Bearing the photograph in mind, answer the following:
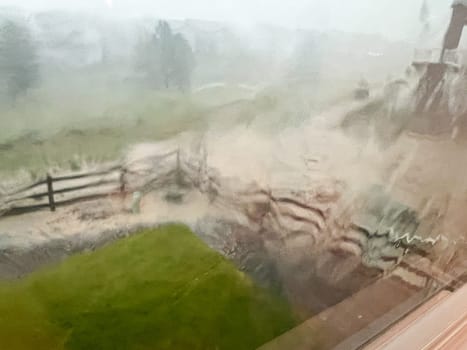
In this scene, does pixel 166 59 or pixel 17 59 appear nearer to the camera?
pixel 17 59

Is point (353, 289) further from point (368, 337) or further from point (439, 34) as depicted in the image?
point (439, 34)

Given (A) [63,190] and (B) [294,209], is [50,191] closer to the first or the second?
(A) [63,190]

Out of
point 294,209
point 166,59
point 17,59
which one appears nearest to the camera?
point 17,59

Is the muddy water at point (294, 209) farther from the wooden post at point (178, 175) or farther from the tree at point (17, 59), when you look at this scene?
the tree at point (17, 59)

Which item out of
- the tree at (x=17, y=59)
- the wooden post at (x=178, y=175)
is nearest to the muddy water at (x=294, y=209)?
the wooden post at (x=178, y=175)

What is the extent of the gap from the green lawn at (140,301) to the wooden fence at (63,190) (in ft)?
0.29

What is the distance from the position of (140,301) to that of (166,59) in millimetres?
364

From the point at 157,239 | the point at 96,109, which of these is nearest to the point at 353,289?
the point at 157,239

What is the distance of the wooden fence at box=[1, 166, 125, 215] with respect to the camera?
595 mm

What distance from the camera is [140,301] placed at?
2.46 ft

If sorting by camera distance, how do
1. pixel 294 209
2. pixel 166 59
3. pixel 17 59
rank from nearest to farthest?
pixel 17 59, pixel 166 59, pixel 294 209

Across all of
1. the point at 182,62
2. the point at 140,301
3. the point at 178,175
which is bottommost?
the point at 140,301

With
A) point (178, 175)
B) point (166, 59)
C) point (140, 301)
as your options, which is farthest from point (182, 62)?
point (140, 301)

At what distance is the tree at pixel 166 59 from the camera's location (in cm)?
65
